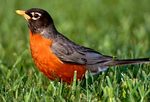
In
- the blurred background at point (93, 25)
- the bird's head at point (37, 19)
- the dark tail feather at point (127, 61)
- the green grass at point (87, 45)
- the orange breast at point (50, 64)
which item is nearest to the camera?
the green grass at point (87, 45)

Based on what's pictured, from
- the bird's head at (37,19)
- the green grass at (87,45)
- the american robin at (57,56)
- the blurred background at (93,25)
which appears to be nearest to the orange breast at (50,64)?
the american robin at (57,56)

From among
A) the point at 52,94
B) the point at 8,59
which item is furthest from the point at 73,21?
the point at 52,94

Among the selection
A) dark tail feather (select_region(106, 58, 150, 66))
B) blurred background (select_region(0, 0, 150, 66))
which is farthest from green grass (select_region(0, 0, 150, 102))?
dark tail feather (select_region(106, 58, 150, 66))

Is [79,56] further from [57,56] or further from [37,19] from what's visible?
[37,19]

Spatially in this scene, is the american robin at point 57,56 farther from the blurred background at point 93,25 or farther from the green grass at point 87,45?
the blurred background at point 93,25

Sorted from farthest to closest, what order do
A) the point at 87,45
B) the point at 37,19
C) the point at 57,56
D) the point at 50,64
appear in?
the point at 87,45, the point at 37,19, the point at 57,56, the point at 50,64

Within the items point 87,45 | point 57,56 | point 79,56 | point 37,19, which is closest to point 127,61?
point 79,56

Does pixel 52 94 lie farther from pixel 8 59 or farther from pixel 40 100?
pixel 8 59
